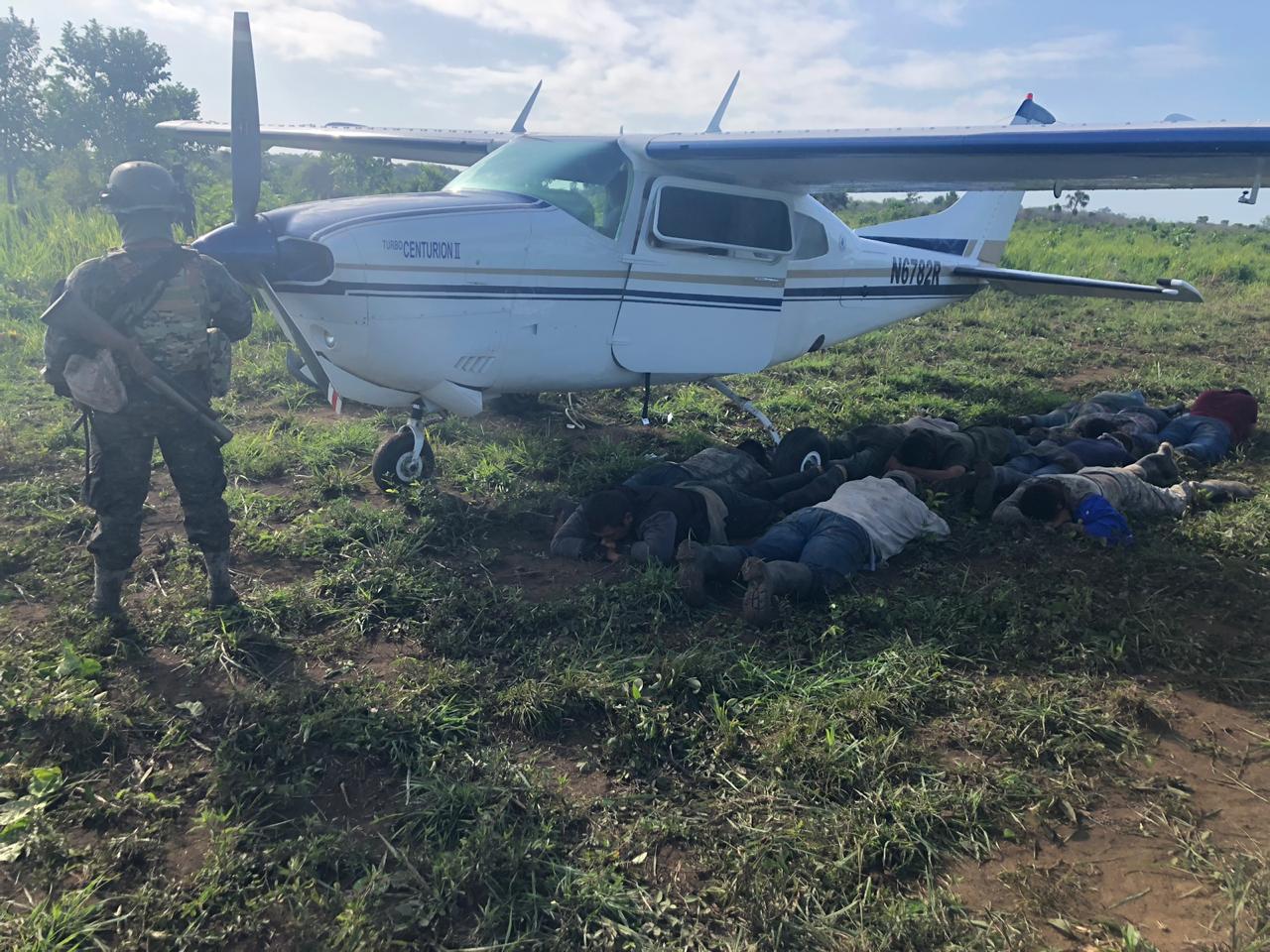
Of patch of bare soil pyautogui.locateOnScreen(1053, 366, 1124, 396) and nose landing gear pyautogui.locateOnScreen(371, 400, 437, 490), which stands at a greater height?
patch of bare soil pyautogui.locateOnScreen(1053, 366, 1124, 396)

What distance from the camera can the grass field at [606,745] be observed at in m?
2.38

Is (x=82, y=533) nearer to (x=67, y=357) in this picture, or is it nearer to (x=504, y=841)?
(x=67, y=357)

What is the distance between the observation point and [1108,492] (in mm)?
5242

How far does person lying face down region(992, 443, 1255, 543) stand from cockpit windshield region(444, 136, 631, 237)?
357 cm

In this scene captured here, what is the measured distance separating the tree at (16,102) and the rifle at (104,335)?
142 ft

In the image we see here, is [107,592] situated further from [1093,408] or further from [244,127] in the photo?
[1093,408]

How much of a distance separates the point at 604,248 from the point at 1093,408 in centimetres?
485

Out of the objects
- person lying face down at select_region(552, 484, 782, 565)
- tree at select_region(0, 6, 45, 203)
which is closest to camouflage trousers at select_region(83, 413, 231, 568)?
person lying face down at select_region(552, 484, 782, 565)

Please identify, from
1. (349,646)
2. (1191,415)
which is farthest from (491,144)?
(1191,415)

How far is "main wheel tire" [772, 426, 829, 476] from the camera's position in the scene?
19.9ft

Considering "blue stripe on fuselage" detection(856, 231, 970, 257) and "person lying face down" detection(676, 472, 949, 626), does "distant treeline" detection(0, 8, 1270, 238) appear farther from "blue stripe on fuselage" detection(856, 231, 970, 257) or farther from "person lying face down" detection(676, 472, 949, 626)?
"person lying face down" detection(676, 472, 949, 626)

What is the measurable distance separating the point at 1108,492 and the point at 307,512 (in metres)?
5.31

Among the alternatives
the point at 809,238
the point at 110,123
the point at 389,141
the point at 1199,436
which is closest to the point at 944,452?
the point at 1199,436

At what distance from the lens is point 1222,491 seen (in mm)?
5699
